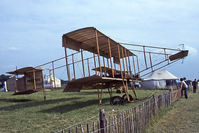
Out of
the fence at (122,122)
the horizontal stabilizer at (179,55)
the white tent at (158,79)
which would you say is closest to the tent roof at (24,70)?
the horizontal stabilizer at (179,55)

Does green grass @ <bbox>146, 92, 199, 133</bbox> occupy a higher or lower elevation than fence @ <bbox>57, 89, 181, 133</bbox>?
lower

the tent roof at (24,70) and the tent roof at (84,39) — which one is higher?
the tent roof at (84,39)

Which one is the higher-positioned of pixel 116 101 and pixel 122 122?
pixel 122 122

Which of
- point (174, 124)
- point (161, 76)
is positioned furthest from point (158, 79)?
point (174, 124)

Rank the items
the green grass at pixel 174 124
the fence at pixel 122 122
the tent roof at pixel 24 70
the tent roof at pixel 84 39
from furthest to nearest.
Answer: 1. the tent roof at pixel 24 70
2. the tent roof at pixel 84 39
3. the green grass at pixel 174 124
4. the fence at pixel 122 122

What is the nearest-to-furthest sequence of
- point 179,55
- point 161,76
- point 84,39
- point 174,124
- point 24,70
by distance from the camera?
point 174,124 → point 84,39 → point 179,55 → point 24,70 → point 161,76

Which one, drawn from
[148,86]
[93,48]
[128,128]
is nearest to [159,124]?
[128,128]

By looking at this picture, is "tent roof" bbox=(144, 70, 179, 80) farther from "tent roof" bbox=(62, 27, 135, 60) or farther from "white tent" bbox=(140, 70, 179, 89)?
"tent roof" bbox=(62, 27, 135, 60)

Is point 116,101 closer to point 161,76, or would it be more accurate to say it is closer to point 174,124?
point 174,124

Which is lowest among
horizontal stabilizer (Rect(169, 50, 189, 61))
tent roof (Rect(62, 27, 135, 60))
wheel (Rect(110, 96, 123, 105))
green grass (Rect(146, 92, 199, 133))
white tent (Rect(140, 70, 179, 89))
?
green grass (Rect(146, 92, 199, 133))

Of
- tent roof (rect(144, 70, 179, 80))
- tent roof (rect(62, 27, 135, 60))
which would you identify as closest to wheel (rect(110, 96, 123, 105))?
tent roof (rect(62, 27, 135, 60))

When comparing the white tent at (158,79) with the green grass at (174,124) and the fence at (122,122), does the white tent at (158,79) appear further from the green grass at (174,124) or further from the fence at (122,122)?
the fence at (122,122)

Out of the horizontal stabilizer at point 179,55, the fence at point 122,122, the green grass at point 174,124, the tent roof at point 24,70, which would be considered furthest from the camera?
the tent roof at point 24,70

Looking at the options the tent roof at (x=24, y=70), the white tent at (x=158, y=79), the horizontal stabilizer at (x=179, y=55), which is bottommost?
the white tent at (x=158, y=79)
